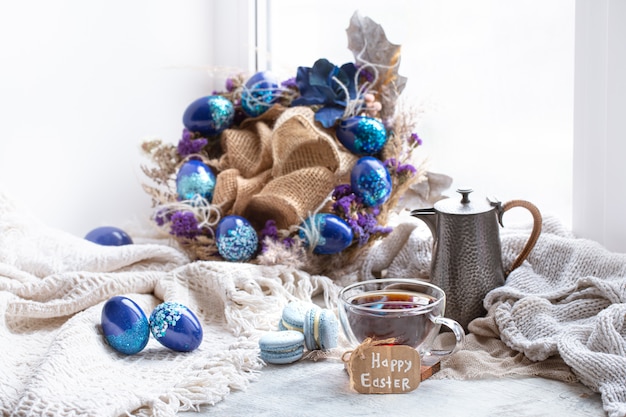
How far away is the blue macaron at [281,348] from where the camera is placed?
1.03m

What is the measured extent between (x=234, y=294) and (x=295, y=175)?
243 mm

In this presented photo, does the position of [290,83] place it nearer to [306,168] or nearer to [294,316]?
[306,168]

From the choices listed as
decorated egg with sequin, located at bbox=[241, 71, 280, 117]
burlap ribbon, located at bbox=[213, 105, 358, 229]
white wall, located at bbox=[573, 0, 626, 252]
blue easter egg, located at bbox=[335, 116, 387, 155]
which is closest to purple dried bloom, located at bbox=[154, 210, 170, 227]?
burlap ribbon, located at bbox=[213, 105, 358, 229]

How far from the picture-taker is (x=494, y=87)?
1.46m

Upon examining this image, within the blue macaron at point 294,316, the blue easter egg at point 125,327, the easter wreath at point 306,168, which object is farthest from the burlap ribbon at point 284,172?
the blue easter egg at point 125,327

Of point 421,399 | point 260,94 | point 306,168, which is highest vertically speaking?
point 260,94

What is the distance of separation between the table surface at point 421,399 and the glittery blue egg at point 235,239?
1.17 ft

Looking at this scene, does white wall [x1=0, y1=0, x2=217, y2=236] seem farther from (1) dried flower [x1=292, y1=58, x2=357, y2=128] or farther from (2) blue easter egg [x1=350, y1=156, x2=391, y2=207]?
(2) blue easter egg [x1=350, y1=156, x2=391, y2=207]

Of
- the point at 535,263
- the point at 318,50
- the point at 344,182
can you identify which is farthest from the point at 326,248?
the point at 318,50

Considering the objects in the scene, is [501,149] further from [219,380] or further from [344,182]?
[219,380]

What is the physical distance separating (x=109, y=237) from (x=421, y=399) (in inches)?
30.6

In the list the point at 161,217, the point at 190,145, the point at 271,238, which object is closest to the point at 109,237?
the point at 161,217

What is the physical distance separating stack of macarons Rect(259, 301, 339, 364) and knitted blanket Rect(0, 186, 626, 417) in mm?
22

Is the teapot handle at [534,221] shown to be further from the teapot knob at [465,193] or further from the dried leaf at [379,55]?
the dried leaf at [379,55]
